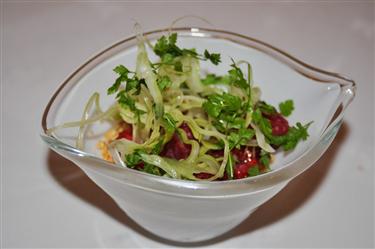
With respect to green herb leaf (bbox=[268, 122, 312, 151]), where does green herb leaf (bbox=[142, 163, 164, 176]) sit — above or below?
below

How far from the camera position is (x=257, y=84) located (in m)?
1.34

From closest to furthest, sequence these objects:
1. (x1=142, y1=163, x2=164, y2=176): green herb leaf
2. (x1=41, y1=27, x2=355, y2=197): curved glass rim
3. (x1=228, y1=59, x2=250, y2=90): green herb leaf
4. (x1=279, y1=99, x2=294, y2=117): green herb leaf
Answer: (x1=41, y1=27, x2=355, y2=197): curved glass rim, (x1=142, y1=163, x2=164, y2=176): green herb leaf, (x1=228, y1=59, x2=250, y2=90): green herb leaf, (x1=279, y1=99, x2=294, y2=117): green herb leaf

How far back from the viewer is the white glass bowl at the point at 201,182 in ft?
3.00

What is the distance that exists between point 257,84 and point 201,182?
52 centimetres

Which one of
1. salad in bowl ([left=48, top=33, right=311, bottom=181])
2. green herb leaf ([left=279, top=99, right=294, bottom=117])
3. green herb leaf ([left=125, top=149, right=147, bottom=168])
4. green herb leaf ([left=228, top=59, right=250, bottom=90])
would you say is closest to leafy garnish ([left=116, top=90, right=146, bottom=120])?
salad in bowl ([left=48, top=33, right=311, bottom=181])

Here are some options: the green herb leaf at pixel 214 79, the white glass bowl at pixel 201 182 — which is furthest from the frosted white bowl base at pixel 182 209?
the green herb leaf at pixel 214 79

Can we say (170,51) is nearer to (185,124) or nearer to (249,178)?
(185,124)

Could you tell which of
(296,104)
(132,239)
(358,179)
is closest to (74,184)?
(132,239)

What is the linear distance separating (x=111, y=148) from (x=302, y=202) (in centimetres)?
48

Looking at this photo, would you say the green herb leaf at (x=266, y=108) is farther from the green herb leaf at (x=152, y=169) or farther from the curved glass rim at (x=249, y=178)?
the green herb leaf at (x=152, y=169)

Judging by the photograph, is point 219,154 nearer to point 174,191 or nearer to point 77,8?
point 174,191

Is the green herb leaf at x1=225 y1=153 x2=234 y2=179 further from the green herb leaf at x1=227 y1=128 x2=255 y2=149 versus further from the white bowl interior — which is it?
the white bowl interior

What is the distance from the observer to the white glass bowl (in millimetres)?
915

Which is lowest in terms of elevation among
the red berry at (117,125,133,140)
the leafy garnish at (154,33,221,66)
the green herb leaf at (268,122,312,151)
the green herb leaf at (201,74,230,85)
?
the green herb leaf at (268,122,312,151)
